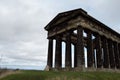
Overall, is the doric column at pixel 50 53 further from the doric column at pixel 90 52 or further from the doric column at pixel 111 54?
the doric column at pixel 111 54

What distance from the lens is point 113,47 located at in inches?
1764

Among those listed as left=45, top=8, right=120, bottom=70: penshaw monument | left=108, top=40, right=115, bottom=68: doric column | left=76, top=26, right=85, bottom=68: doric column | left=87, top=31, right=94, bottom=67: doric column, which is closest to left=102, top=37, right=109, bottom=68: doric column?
left=45, top=8, right=120, bottom=70: penshaw monument

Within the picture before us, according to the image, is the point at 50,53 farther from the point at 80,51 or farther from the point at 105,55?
the point at 105,55

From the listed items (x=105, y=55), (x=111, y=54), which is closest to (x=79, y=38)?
(x=105, y=55)

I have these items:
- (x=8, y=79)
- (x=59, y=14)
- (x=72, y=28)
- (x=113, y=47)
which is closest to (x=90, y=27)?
(x=72, y=28)

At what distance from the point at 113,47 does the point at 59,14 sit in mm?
17650

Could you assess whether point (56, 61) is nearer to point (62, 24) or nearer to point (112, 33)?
point (62, 24)

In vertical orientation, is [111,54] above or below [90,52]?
below

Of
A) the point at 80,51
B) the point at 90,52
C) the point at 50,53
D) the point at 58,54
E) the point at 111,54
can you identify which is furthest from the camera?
the point at 111,54

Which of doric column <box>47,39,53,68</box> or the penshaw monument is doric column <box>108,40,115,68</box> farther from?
doric column <box>47,39,53,68</box>

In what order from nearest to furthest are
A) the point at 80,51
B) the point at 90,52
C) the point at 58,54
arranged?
the point at 80,51
the point at 90,52
the point at 58,54

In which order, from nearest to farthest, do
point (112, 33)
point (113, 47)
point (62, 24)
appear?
point (62, 24)
point (112, 33)
point (113, 47)

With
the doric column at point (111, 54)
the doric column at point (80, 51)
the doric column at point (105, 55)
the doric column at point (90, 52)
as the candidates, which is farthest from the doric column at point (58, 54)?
the doric column at point (111, 54)

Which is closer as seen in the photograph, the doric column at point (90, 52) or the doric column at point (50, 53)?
the doric column at point (90, 52)
